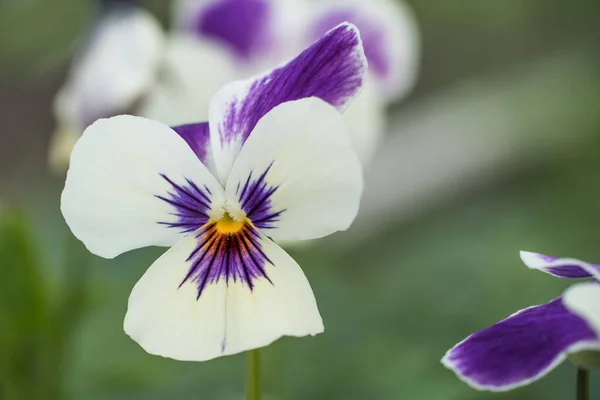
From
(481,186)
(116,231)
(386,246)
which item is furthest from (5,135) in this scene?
(116,231)

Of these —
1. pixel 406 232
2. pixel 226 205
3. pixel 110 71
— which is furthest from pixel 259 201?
pixel 406 232

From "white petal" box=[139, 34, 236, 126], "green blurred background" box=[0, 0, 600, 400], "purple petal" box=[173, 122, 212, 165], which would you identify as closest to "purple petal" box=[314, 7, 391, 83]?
"white petal" box=[139, 34, 236, 126]

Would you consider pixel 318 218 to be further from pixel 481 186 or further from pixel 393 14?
pixel 481 186

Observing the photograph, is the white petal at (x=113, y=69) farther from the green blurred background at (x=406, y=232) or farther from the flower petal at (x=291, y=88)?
the flower petal at (x=291, y=88)

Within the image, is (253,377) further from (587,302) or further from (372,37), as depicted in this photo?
(372,37)

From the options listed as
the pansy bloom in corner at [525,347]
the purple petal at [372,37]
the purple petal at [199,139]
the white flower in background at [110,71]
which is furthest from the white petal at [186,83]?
the pansy bloom in corner at [525,347]

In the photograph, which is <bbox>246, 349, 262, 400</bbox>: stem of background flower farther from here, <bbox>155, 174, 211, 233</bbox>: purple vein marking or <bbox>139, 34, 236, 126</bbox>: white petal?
<bbox>139, 34, 236, 126</bbox>: white petal
